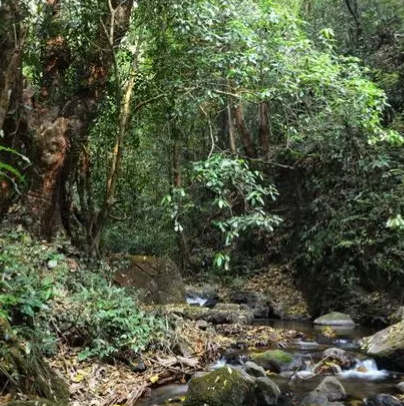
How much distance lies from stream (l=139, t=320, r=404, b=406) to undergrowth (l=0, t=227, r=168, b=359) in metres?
0.86

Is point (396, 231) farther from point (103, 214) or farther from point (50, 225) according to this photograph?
point (50, 225)

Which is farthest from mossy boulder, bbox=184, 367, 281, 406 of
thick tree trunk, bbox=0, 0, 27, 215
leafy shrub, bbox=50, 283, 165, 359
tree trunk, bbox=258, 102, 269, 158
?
tree trunk, bbox=258, 102, 269, 158

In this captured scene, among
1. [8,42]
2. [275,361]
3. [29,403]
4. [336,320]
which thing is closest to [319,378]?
[275,361]

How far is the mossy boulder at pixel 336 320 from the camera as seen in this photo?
11834 mm

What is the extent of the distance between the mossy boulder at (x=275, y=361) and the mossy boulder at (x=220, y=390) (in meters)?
1.85

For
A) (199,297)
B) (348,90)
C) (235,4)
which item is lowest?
(199,297)

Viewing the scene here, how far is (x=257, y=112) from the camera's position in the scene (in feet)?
61.0

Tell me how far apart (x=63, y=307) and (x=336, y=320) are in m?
7.70

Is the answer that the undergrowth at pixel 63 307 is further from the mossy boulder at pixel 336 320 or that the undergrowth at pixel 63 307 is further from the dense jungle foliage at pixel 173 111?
the mossy boulder at pixel 336 320

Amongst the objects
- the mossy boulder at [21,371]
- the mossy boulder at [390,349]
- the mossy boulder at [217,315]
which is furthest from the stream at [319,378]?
the mossy boulder at [217,315]

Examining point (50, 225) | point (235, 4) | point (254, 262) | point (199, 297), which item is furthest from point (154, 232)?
point (235, 4)

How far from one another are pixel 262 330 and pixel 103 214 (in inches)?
167

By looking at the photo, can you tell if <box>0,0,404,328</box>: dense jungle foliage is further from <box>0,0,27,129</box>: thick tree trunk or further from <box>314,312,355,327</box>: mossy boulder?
<box>314,312,355,327</box>: mossy boulder

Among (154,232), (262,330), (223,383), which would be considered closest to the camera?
(223,383)
